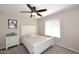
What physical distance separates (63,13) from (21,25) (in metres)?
1.43

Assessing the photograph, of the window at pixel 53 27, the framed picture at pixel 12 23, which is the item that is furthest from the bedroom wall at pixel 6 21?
the window at pixel 53 27

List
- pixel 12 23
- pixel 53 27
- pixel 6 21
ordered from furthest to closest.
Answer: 1. pixel 53 27
2. pixel 6 21
3. pixel 12 23

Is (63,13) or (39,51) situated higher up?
(63,13)

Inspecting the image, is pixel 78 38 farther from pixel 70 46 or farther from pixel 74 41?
pixel 70 46

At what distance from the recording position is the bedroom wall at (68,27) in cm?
174

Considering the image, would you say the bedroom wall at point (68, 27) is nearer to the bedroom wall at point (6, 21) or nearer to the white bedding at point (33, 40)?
the white bedding at point (33, 40)

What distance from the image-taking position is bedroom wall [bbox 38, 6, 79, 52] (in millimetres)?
1739

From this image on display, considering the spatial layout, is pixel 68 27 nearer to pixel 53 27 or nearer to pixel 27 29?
pixel 53 27

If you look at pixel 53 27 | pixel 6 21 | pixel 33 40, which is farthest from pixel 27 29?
pixel 53 27

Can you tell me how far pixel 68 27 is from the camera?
1.94m

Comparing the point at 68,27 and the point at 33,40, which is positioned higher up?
the point at 68,27

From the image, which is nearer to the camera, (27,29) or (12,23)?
(12,23)
